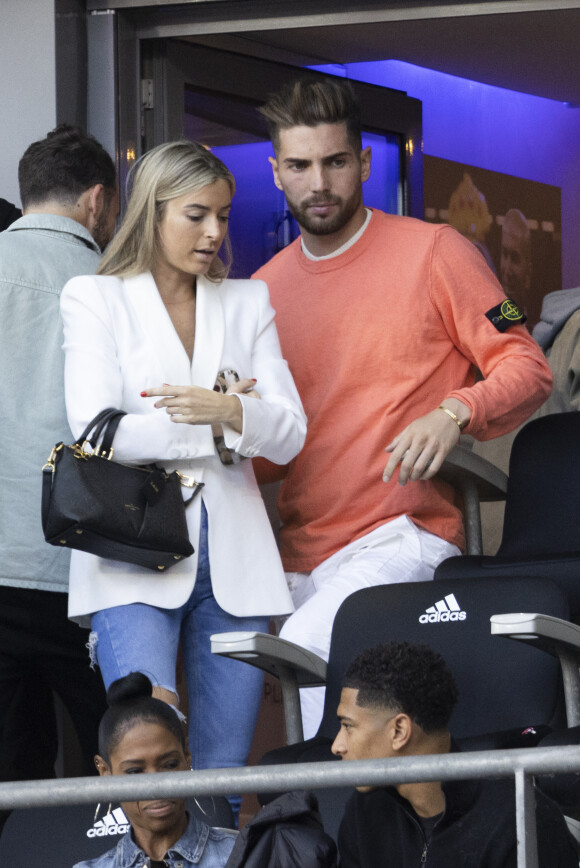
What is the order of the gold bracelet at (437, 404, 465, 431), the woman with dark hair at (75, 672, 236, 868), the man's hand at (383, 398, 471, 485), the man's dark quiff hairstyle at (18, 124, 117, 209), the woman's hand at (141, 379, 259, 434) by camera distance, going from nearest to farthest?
the woman with dark hair at (75, 672, 236, 868), the woman's hand at (141, 379, 259, 434), the man's hand at (383, 398, 471, 485), the gold bracelet at (437, 404, 465, 431), the man's dark quiff hairstyle at (18, 124, 117, 209)

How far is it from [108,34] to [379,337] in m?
1.51

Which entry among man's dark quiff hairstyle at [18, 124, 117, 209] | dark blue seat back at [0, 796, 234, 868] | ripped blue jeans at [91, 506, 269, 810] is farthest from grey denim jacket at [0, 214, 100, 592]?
dark blue seat back at [0, 796, 234, 868]

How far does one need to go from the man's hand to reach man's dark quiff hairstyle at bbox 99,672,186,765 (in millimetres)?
698

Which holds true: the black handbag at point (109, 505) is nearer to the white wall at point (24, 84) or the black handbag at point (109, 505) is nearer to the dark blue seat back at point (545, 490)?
the dark blue seat back at point (545, 490)

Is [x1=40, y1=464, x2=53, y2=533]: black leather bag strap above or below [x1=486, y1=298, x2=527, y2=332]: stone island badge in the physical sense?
below

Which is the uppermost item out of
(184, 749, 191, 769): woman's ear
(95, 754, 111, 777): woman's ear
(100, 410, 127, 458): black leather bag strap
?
(100, 410, 127, 458): black leather bag strap

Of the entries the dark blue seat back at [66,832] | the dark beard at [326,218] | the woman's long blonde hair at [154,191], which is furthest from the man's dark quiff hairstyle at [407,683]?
the dark beard at [326,218]

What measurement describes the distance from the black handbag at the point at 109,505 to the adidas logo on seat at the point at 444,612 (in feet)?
1.72

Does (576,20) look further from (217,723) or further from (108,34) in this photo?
(217,723)

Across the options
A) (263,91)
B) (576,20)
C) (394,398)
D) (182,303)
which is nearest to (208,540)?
(182,303)

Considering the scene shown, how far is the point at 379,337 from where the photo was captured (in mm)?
3172

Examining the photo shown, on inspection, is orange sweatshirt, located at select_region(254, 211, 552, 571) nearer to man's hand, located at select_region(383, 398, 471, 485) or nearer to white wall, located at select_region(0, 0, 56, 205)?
man's hand, located at select_region(383, 398, 471, 485)

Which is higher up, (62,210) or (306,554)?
(62,210)

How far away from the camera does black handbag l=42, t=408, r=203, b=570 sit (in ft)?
7.64
